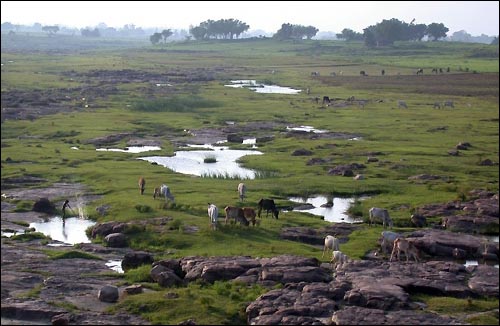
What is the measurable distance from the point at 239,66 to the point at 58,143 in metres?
116

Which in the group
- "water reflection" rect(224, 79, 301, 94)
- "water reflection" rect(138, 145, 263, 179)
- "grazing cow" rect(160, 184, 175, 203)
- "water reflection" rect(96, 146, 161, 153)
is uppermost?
"grazing cow" rect(160, 184, 175, 203)

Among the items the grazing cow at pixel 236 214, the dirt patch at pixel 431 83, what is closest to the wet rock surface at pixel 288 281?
the grazing cow at pixel 236 214

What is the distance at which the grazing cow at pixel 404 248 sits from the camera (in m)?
32.1

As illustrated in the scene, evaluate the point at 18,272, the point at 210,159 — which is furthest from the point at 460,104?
the point at 18,272

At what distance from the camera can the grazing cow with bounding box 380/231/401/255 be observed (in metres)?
→ 33.6

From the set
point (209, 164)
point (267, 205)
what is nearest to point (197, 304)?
point (267, 205)

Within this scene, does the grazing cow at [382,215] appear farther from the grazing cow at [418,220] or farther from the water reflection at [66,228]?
the water reflection at [66,228]

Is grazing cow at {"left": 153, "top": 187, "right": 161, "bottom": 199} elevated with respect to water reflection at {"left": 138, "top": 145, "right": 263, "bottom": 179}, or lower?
elevated

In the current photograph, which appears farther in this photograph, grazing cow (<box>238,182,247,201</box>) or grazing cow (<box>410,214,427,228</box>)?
grazing cow (<box>238,182,247,201</box>)

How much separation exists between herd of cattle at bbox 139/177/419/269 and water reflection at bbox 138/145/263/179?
9545 millimetres

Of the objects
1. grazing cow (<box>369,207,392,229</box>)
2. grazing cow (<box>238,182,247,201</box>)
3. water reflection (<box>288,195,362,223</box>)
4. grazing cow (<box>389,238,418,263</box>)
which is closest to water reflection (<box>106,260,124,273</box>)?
grazing cow (<box>389,238,418,263</box>)

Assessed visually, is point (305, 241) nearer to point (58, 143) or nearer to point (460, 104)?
point (58, 143)

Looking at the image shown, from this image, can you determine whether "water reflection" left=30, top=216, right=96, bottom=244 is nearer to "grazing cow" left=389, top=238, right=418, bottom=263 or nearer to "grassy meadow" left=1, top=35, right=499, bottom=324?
"grassy meadow" left=1, top=35, right=499, bottom=324

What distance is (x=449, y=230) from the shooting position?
127 ft
